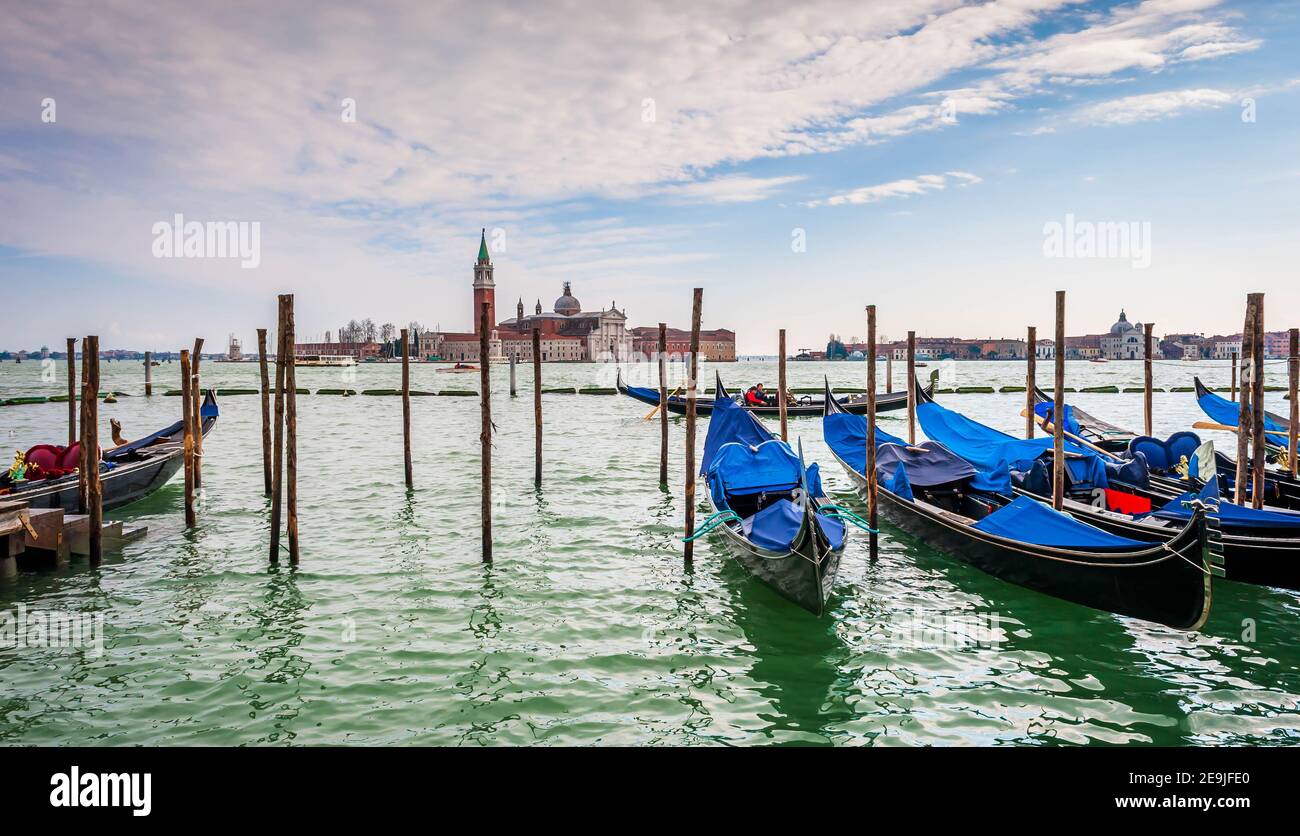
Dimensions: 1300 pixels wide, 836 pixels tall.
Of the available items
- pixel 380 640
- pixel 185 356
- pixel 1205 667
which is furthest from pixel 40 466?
pixel 1205 667

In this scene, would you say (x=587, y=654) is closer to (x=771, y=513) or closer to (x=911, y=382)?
(x=771, y=513)

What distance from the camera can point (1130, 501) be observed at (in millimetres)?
7117

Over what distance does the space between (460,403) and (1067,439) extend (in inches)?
1023

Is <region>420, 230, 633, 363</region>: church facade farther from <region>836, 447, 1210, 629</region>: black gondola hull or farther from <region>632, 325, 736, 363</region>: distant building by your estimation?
<region>836, 447, 1210, 629</region>: black gondola hull

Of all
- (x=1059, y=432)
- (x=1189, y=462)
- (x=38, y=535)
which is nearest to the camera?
(x=38, y=535)

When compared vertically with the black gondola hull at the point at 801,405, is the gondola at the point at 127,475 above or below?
below

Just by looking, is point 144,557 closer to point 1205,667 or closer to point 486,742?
point 486,742

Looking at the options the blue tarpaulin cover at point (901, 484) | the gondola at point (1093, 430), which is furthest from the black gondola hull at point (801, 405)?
the blue tarpaulin cover at point (901, 484)

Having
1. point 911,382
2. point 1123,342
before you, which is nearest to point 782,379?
point 911,382

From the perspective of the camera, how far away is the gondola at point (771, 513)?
5230mm

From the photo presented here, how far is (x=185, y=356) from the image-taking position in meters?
8.22

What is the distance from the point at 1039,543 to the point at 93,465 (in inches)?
286

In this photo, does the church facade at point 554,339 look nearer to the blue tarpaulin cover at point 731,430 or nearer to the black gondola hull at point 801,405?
the black gondola hull at point 801,405

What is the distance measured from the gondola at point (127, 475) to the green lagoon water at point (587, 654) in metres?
0.87
